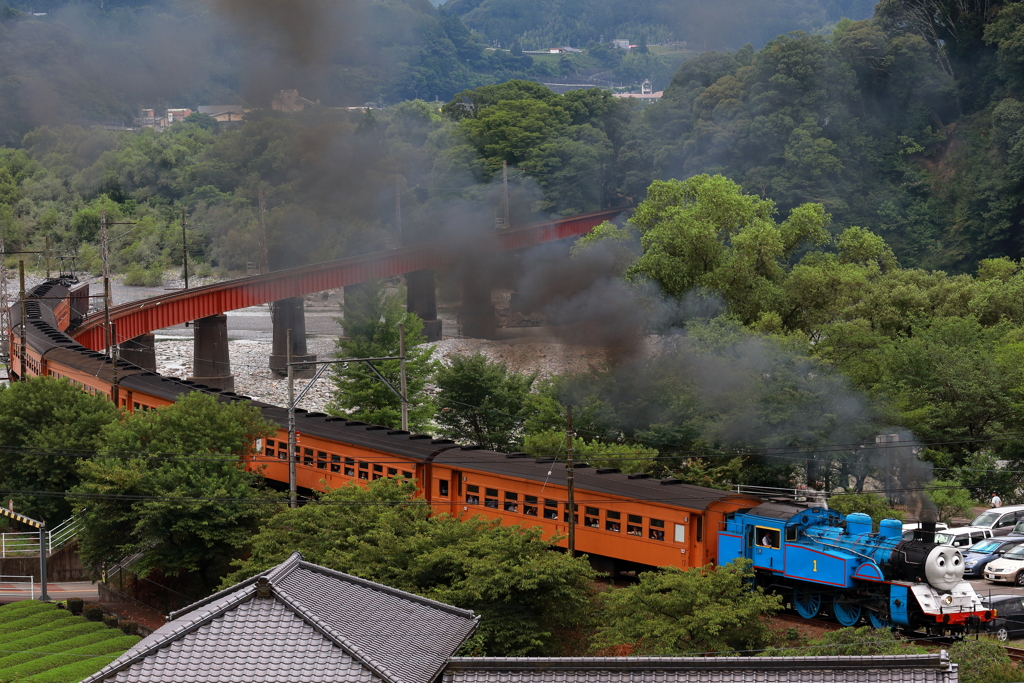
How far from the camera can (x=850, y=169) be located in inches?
3233

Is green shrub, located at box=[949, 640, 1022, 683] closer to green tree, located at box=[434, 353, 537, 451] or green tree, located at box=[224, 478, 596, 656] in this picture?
green tree, located at box=[224, 478, 596, 656]

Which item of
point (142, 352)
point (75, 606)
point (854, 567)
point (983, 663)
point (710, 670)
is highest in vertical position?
point (710, 670)

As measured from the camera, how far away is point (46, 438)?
31.5 metres

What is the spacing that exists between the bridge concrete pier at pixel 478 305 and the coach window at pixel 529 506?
130 ft

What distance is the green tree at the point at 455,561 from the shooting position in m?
19.3

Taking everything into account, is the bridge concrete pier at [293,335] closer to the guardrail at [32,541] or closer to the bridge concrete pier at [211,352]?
the bridge concrete pier at [211,352]

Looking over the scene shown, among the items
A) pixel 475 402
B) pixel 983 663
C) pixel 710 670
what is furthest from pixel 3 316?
pixel 710 670

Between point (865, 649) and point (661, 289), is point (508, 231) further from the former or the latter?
point (865, 649)

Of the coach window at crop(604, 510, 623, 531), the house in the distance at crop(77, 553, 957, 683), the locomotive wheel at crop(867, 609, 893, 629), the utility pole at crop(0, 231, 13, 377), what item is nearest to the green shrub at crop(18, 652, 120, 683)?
the house in the distance at crop(77, 553, 957, 683)

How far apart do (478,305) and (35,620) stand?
42.2 m

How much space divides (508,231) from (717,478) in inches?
1492

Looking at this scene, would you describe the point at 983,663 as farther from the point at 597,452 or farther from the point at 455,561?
the point at 597,452

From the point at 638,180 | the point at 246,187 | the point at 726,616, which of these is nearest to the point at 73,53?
the point at 246,187

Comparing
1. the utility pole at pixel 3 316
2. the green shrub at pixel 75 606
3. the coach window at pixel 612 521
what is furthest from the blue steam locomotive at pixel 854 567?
the utility pole at pixel 3 316
